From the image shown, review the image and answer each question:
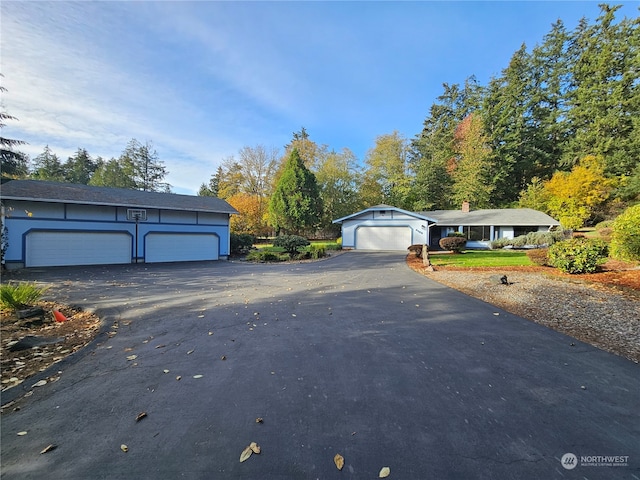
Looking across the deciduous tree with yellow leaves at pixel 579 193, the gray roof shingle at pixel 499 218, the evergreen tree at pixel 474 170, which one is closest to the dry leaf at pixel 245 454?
the gray roof shingle at pixel 499 218

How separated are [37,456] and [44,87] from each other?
976 centimetres

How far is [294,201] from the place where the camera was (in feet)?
92.3

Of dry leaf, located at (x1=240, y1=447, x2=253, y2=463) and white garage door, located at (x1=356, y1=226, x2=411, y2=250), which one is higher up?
white garage door, located at (x1=356, y1=226, x2=411, y2=250)

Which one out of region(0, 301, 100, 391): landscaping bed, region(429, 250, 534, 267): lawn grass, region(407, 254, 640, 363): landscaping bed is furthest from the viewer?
region(429, 250, 534, 267): lawn grass

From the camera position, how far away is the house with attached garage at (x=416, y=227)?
2448 centimetres

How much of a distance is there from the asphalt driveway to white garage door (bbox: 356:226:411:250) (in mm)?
20463

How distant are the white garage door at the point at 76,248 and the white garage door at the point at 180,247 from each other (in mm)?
1115

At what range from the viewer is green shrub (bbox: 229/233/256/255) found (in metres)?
20.3

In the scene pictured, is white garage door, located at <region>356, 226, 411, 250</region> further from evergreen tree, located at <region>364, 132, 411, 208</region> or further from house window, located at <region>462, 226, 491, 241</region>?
evergreen tree, located at <region>364, 132, 411, 208</region>

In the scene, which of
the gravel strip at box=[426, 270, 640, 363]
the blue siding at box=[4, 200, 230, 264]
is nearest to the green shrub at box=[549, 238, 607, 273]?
the gravel strip at box=[426, 270, 640, 363]

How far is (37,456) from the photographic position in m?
2.06

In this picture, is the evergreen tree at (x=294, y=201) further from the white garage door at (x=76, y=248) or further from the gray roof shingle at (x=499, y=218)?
the white garage door at (x=76, y=248)

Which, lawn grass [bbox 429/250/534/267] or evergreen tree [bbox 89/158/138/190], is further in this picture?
evergreen tree [bbox 89/158/138/190]

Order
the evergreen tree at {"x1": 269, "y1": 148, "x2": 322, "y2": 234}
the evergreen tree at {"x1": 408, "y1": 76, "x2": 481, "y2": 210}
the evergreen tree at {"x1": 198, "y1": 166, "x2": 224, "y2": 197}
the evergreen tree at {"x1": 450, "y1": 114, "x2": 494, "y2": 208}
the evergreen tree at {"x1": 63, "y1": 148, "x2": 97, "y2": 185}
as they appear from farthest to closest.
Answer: the evergreen tree at {"x1": 198, "y1": 166, "x2": 224, "y2": 197}, the evergreen tree at {"x1": 63, "y1": 148, "x2": 97, "y2": 185}, the evergreen tree at {"x1": 408, "y1": 76, "x2": 481, "y2": 210}, the evergreen tree at {"x1": 450, "y1": 114, "x2": 494, "y2": 208}, the evergreen tree at {"x1": 269, "y1": 148, "x2": 322, "y2": 234}
